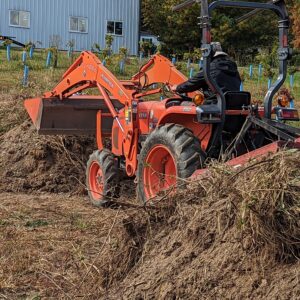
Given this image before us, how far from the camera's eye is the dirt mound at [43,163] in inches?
348

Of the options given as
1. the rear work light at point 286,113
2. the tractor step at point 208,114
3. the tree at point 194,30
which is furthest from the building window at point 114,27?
the tractor step at point 208,114

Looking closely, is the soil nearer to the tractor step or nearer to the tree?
the tractor step

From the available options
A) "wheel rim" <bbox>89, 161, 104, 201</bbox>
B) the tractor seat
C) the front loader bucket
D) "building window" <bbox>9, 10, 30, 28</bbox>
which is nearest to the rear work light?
the tractor seat

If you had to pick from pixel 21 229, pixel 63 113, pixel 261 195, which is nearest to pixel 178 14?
pixel 63 113

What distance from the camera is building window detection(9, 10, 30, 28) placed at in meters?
35.7

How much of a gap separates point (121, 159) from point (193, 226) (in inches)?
156

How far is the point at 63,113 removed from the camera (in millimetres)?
9086

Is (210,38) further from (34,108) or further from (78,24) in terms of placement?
(78,24)

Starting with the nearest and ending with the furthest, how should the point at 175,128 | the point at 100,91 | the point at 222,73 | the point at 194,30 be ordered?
the point at 175,128
the point at 222,73
the point at 100,91
the point at 194,30

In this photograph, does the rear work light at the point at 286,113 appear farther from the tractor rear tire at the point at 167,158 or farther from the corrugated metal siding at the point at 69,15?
the corrugated metal siding at the point at 69,15

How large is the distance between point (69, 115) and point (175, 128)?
3.20m

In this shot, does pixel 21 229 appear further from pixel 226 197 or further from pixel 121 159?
pixel 226 197

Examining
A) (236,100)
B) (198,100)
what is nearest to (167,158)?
(198,100)

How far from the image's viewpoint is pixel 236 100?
630 centimetres
